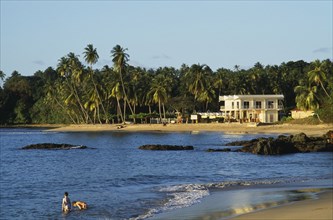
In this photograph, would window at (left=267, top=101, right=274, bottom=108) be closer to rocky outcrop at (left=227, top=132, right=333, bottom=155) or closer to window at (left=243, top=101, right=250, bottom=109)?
window at (left=243, top=101, right=250, bottom=109)

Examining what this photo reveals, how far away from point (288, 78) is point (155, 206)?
110 metres

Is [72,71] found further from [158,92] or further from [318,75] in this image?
[318,75]

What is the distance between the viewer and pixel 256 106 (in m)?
112

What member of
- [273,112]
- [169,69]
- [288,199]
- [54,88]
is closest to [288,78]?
[273,112]

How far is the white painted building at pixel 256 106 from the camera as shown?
112m

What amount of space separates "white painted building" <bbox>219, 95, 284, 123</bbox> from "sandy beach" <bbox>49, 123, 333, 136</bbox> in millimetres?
6989

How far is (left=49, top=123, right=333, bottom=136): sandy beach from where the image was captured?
8641 cm

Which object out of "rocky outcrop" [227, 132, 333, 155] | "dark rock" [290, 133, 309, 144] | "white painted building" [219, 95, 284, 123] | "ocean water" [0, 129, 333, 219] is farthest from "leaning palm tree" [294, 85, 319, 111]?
"ocean water" [0, 129, 333, 219]

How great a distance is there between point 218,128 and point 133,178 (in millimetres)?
67541

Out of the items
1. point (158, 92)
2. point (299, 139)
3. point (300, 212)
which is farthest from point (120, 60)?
point (300, 212)

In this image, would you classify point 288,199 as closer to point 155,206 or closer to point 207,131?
point 155,206

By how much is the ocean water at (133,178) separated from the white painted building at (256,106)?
49944mm

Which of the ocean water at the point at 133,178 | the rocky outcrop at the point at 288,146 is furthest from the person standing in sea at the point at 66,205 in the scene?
the rocky outcrop at the point at 288,146

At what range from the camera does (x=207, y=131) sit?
10575cm
